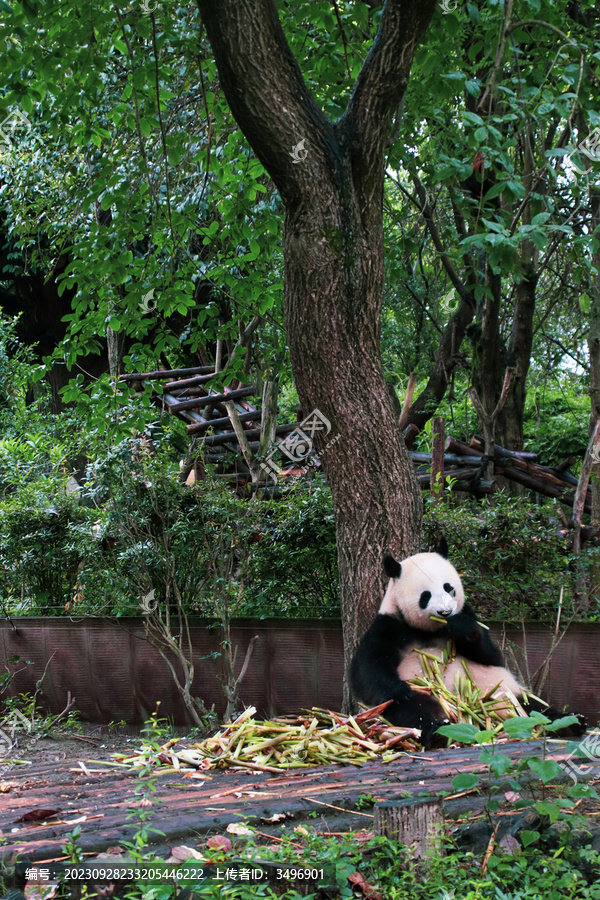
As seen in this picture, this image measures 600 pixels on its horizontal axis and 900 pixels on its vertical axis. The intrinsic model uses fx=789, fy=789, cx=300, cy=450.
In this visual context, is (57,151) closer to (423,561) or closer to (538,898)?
(423,561)

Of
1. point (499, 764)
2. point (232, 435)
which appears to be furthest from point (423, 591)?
point (232, 435)

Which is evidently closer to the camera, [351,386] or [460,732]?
[460,732]

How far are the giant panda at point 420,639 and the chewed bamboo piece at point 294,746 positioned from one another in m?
0.26

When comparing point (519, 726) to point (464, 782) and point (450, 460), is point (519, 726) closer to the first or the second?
point (464, 782)

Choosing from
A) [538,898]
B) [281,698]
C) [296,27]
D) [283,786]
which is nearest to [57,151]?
[296,27]

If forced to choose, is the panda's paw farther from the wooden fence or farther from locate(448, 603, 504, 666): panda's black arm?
the wooden fence

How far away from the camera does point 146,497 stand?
6910mm

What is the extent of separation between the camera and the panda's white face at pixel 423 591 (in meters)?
4.51

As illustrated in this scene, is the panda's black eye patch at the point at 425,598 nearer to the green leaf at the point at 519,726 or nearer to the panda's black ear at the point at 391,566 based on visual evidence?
the panda's black ear at the point at 391,566

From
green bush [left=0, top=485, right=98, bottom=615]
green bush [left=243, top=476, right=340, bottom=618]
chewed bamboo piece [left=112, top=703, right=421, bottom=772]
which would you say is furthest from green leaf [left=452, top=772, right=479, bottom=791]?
green bush [left=0, top=485, right=98, bottom=615]

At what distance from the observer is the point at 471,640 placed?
468 centimetres

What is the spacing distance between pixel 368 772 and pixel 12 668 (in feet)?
17.5

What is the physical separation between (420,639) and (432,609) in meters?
0.32

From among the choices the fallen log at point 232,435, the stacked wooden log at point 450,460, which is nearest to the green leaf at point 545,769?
the stacked wooden log at point 450,460
